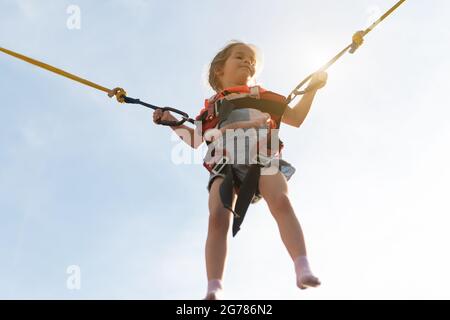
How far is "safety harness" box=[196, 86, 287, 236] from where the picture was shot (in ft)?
13.0

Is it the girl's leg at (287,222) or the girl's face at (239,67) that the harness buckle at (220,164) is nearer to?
the girl's leg at (287,222)

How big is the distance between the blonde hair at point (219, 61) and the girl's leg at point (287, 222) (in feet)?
4.82

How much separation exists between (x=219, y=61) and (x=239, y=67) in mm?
329

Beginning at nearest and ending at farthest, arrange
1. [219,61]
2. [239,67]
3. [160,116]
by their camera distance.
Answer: [160,116]
[239,67]
[219,61]

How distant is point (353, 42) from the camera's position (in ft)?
15.0

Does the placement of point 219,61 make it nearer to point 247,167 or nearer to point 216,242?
point 247,167

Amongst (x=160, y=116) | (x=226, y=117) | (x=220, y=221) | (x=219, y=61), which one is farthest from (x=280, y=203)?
(x=219, y=61)

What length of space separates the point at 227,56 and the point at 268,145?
4.01 feet

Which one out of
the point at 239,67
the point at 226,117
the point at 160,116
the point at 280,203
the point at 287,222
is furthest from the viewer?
the point at 239,67

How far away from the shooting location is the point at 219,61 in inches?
206

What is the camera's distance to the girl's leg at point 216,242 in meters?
3.66
